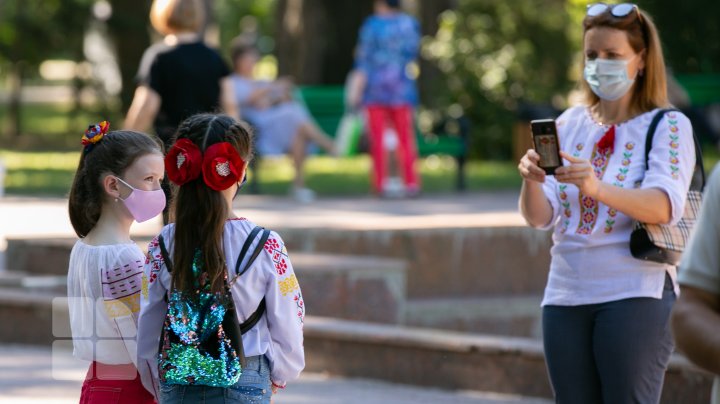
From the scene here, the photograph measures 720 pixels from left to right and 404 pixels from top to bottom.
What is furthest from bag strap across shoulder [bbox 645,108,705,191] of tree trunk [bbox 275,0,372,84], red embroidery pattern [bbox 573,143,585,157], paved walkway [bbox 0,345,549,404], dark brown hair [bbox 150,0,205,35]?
tree trunk [bbox 275,0,372,84]

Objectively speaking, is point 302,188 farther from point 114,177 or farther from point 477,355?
point 114,177

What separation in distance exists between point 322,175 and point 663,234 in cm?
1354

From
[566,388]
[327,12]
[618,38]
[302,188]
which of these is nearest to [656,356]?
[566,388]

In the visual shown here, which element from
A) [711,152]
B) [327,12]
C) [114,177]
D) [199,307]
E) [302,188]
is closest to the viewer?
[199,307]

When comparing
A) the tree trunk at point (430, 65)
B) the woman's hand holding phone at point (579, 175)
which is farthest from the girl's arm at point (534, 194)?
the tree trunk at point (430, 65)

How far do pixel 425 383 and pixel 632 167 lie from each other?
341 centimetres

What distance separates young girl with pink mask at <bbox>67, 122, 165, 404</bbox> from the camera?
4195 mm

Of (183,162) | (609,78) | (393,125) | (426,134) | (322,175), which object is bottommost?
(322,175)

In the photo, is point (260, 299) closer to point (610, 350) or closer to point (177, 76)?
point (610, 350)

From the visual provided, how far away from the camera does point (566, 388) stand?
4.64 metres

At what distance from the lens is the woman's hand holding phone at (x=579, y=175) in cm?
446

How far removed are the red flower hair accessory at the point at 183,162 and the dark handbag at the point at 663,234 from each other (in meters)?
1.55

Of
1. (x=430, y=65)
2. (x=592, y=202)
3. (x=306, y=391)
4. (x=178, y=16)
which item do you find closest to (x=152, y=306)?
(x=592, y=202)

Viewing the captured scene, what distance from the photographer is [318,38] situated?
24.0m
